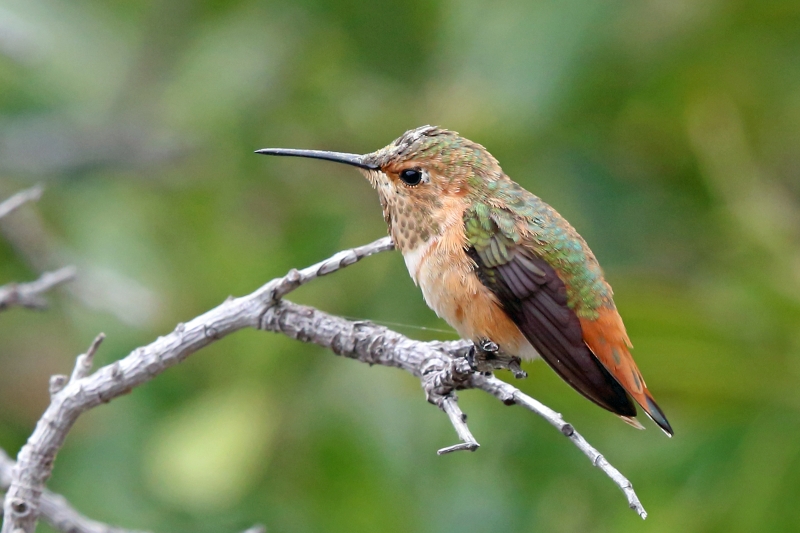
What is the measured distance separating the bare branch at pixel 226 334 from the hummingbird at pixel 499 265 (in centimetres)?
17

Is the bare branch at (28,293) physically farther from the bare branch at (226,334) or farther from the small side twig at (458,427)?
the small side twig at (458,427)

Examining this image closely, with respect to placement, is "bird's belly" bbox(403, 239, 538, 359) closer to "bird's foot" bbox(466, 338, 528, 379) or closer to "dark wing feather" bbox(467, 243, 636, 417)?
"dark wing feather" bbox(467, 243, 636, 417)

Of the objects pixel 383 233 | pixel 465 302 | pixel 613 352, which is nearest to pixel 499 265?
pixel 465 302

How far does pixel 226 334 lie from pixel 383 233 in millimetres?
1887

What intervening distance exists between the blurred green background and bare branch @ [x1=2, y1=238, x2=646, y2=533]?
1.36m

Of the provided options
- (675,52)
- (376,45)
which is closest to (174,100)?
(376,45)

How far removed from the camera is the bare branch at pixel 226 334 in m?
1.97

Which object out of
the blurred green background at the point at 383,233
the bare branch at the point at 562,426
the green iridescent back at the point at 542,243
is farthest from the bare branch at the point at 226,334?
the blurred green background at the point at 383,233

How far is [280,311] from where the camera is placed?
2.11 meters

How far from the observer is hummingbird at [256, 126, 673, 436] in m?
2.25

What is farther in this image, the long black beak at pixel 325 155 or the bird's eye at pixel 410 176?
the bird's eye at pixel 410 176

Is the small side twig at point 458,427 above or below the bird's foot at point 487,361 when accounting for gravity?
below

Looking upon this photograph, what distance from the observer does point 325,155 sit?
2445 millimetres

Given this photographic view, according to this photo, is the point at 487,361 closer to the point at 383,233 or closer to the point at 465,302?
the point at 465,302
